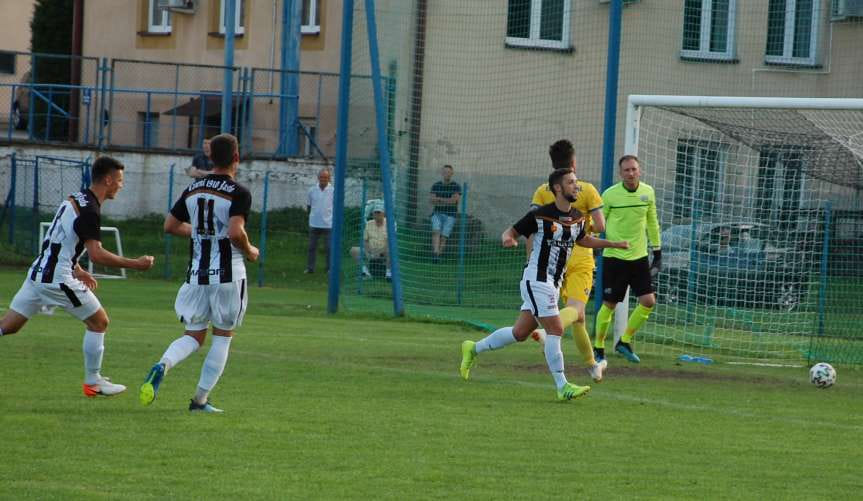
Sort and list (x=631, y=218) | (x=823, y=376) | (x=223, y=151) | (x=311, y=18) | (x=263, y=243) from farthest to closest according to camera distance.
→ (x=311, y=18) < (x=263, y=243) < (x=631, y=218) < (x=823, y=376) < (x=223, y=151)

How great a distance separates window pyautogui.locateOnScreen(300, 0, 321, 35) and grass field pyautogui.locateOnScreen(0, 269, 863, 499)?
66.3 feet

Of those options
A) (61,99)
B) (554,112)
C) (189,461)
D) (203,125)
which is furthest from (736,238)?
(61,99)

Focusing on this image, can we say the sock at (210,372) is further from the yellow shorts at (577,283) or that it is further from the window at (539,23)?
the window at (539,23)

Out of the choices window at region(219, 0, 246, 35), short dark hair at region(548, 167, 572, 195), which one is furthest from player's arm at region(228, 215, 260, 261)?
window at region(219, 0, 246, 35)

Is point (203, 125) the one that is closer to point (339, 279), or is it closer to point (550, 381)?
point (339, 279)

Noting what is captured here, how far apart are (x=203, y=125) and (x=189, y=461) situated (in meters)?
23.6

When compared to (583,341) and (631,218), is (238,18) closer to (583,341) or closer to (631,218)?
(631,218)

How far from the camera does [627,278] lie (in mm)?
13945

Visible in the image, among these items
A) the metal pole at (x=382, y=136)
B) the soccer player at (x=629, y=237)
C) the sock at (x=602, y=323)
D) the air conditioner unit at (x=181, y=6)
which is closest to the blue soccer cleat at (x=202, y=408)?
the sock at (x=602, y=323)

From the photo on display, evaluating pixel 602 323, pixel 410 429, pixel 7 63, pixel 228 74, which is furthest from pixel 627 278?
pixel 7 63

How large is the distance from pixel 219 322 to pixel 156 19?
29.3 m

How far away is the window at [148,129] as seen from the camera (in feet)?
100

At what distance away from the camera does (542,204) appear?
1198 centimetres

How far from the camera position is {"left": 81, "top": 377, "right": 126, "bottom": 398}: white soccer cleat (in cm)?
980
